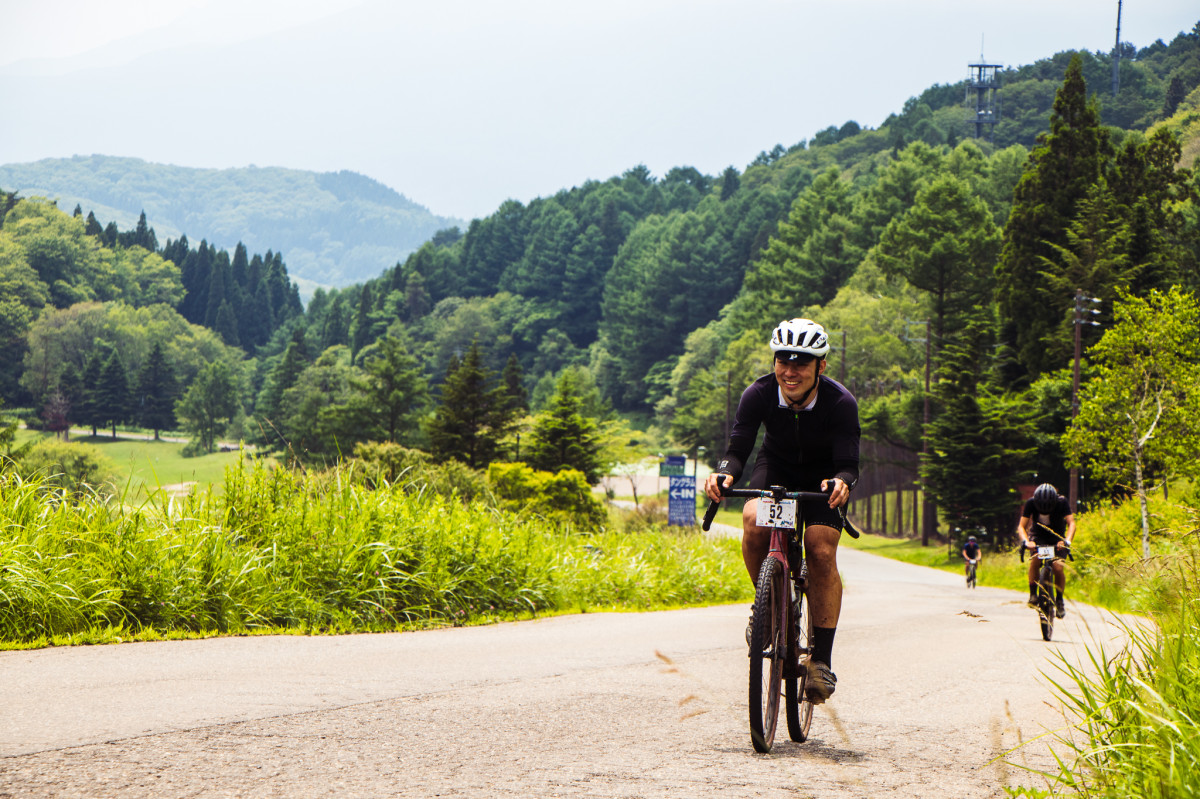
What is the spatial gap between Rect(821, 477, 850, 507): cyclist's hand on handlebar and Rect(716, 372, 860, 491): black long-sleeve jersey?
148mm

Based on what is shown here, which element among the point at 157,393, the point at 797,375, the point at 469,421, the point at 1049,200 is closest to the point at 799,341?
the point at 797,375

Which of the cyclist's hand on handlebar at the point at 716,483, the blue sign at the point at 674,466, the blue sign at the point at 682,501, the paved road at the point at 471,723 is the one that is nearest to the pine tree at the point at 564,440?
the blue sign at the point at 674,466

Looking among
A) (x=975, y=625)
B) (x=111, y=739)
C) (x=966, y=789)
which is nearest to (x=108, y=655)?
(x=111, y=739)

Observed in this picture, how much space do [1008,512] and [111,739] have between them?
4899 cm

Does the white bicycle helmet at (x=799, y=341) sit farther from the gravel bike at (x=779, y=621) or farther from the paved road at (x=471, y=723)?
the paved road at (x=471, y=723)

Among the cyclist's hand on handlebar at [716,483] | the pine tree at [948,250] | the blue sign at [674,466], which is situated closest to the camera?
the cyclist's hand on handlebar at [716,483]

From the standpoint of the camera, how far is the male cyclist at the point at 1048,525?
1186 centimetres

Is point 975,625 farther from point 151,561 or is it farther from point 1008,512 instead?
point 1008,512

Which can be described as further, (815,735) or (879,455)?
(879,455)

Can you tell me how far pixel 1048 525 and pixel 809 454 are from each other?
7.82m

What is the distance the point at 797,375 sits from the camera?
17.4ft

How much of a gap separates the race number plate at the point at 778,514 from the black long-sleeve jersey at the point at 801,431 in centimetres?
23

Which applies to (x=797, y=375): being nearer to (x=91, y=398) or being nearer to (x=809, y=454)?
(x=809, y=454)

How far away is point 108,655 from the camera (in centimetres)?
704
